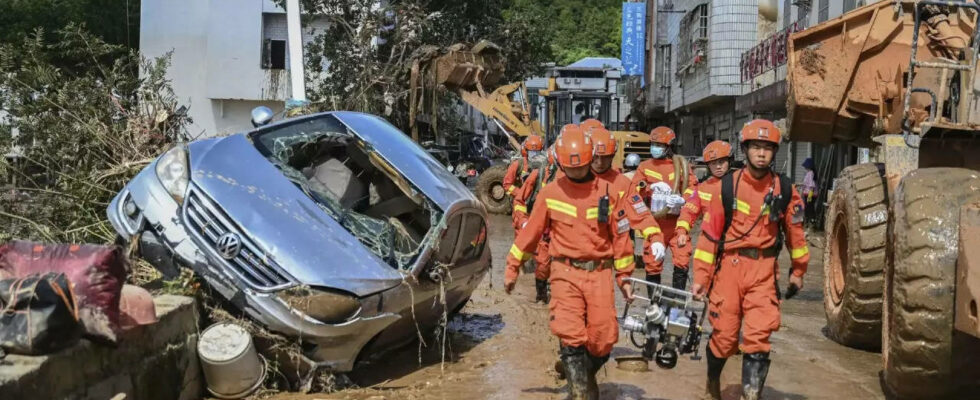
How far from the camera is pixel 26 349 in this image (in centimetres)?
415

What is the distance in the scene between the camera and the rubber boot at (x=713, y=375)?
5.86 m

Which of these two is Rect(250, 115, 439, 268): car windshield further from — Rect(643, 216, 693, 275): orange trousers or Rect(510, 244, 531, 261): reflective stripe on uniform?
Rect(643, 216, 693, 275): orange trousers

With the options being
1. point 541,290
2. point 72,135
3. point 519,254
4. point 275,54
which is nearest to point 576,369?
point 519,254

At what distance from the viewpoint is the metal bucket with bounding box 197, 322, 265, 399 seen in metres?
5.53

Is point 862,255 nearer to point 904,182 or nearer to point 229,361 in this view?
point 904,182

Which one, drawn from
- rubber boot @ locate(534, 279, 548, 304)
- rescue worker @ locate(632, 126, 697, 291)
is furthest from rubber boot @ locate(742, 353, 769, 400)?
rubber boot @ locate(534, 279, 548, 304)

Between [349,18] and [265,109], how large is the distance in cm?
1709

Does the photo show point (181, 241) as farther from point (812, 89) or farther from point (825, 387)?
point (812, 89)

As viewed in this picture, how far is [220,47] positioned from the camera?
93.5ft

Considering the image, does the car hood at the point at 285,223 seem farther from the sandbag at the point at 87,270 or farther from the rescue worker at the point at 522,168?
the rescue worker at the point at 522,168

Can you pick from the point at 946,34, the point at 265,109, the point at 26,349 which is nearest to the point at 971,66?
the point at 946,34

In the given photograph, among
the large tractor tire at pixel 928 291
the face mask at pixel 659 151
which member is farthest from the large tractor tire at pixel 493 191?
the large tractor tire at pixel 928 291

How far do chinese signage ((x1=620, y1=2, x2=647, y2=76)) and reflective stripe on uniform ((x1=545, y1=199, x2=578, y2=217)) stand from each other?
108 feet

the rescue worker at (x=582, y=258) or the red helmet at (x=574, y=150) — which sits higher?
the red helmet at (x=574, y=150)
